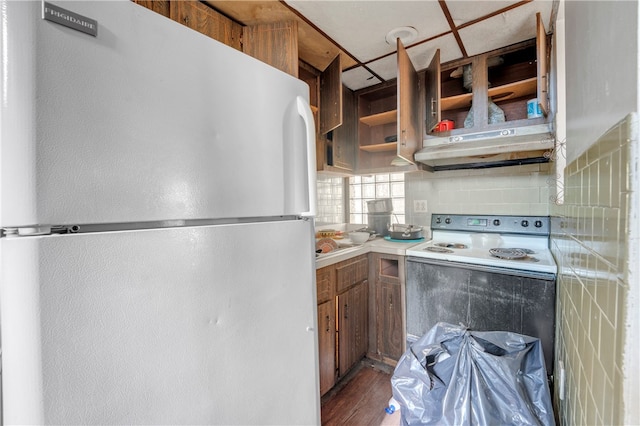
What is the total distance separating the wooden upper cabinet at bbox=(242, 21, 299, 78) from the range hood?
3.61ft

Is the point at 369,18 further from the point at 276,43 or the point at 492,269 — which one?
the point at 492,269

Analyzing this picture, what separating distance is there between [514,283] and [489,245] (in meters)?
0.52

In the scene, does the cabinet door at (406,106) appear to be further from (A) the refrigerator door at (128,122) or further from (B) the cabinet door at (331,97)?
(A) the refrigerator door at (128,122)

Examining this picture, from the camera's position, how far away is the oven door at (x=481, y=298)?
1.42m

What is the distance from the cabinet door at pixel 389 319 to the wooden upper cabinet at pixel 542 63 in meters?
1.44

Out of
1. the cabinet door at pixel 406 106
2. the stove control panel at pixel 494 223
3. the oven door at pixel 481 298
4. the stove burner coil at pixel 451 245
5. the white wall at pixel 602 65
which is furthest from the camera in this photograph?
the stove burner coil at pixel 451 245

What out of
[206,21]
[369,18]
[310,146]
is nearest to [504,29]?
[369,18]

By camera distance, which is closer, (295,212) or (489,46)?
(295,212)

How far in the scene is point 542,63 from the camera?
1498mm

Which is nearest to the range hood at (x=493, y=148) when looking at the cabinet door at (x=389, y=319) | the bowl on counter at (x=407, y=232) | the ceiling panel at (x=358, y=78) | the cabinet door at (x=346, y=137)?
the bowl on counter at (x=407, y=232)

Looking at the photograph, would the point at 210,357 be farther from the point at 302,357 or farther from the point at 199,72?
the point at 199,72

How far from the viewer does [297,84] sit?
0.94 meters

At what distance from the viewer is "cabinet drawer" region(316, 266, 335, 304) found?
1.65m

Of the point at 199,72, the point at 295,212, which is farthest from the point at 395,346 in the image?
the point at 199,72
